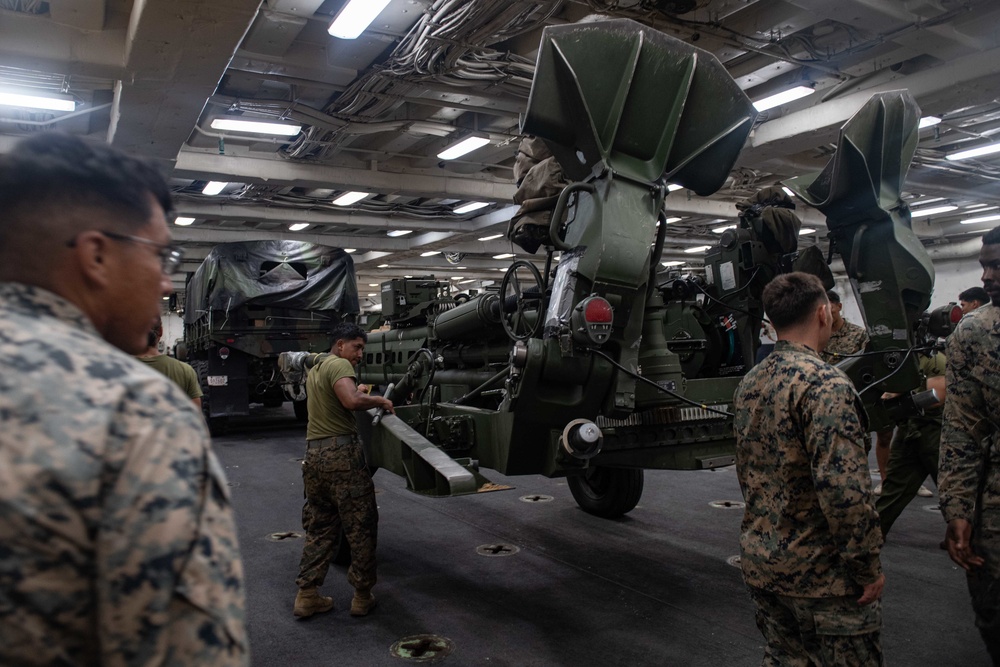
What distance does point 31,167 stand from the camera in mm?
1074

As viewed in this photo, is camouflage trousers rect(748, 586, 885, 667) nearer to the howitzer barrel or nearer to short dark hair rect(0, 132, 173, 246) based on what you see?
short dark hair rect(0, 132, 173, 246)

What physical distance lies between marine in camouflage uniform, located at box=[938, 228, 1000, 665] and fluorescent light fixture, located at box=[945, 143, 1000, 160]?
9.78 metres

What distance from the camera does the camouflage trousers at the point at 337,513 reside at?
406 centimetres

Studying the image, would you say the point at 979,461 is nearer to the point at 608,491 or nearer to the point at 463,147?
the point at 608,491

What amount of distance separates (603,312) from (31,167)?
9.09ft

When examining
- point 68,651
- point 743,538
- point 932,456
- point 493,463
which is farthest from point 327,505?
point 932,456

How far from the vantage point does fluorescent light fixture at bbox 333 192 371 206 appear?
12973 millimetres

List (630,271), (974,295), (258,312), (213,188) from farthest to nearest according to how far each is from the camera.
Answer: (213,188) < (258,312) < (974,295) < (630,271)

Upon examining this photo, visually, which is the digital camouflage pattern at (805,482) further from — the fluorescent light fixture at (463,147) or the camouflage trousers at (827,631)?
the fluorescent light fixture at (463,147)

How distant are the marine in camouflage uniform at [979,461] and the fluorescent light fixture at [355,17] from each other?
513 centimetres

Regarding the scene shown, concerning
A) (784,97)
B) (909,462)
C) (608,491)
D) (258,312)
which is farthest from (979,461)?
(258,312)

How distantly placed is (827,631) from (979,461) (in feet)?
3.42

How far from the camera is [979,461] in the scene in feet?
8.80

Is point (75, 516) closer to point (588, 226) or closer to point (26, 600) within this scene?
point (26, 600)
